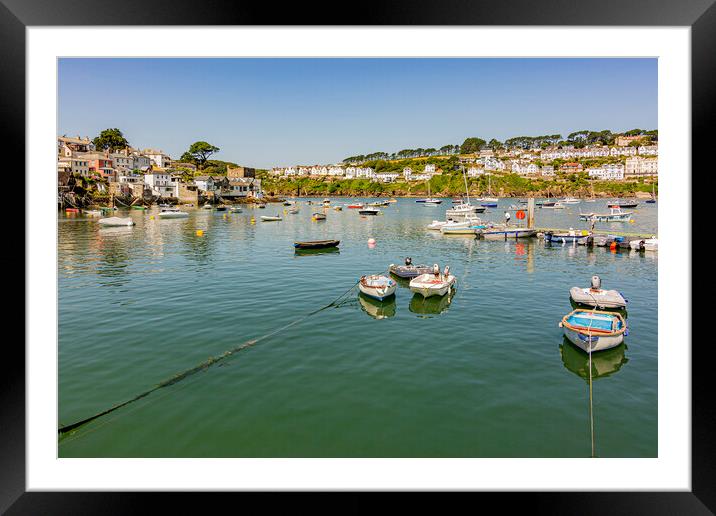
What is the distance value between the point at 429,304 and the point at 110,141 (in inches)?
3730

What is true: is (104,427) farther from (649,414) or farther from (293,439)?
(649,414)

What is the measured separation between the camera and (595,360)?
32.9 feet

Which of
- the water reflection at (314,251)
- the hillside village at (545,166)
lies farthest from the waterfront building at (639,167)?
the water reflection at (314,251)

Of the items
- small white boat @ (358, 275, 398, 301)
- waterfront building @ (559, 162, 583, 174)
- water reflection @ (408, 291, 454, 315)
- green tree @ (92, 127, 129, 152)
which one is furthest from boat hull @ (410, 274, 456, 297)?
waterfront building @ (559, 162, 583, 174)

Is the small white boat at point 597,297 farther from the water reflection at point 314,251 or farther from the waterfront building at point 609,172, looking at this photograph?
the waterfront building at point 609,172

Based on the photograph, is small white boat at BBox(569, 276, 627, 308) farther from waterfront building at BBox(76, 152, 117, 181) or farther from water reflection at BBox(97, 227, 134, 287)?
waterfront building at BBox(76, 152, 117, 181)

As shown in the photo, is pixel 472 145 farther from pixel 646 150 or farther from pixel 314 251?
pixel 314 251

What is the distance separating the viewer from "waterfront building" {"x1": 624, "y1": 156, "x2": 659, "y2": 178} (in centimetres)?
11375

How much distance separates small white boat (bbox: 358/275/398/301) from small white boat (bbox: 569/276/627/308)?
20.4 ft

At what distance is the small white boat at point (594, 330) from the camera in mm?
10117

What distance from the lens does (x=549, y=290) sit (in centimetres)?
1728
